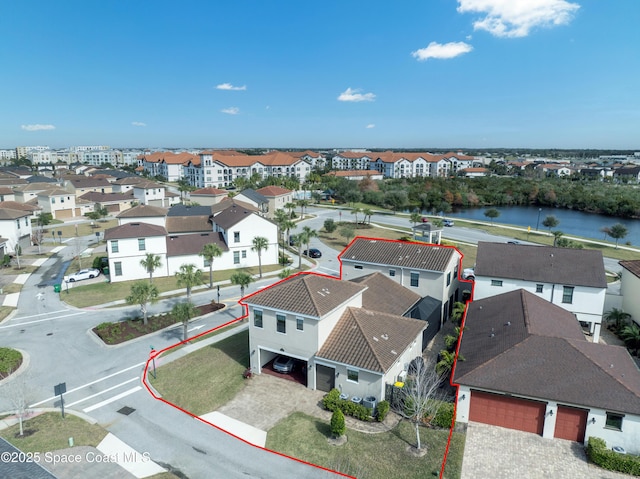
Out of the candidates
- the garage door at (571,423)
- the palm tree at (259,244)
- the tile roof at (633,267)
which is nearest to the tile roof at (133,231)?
the palm tree at (259,244)

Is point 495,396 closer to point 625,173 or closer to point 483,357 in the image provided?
point 483,357

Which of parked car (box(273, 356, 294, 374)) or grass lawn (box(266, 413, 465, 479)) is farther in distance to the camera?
parked car (box(273, 356, 294, 374))

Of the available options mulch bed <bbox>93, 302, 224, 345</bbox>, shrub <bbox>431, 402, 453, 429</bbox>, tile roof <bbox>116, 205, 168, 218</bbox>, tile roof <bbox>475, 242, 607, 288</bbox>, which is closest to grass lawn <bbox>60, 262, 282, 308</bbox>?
mulch bed <bbox>93, 302, 224, 345</bbox>

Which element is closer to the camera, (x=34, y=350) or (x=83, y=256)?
(x=34, y=350)

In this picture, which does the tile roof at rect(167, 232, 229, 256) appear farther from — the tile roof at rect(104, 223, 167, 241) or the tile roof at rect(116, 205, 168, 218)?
the tile roof at rect(116, 205, 168, 218)

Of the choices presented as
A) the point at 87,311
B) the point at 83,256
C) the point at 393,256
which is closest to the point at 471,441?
the point at 393,256

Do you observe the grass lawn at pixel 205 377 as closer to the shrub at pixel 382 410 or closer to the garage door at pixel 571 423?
the shrub at pixel 382 410
